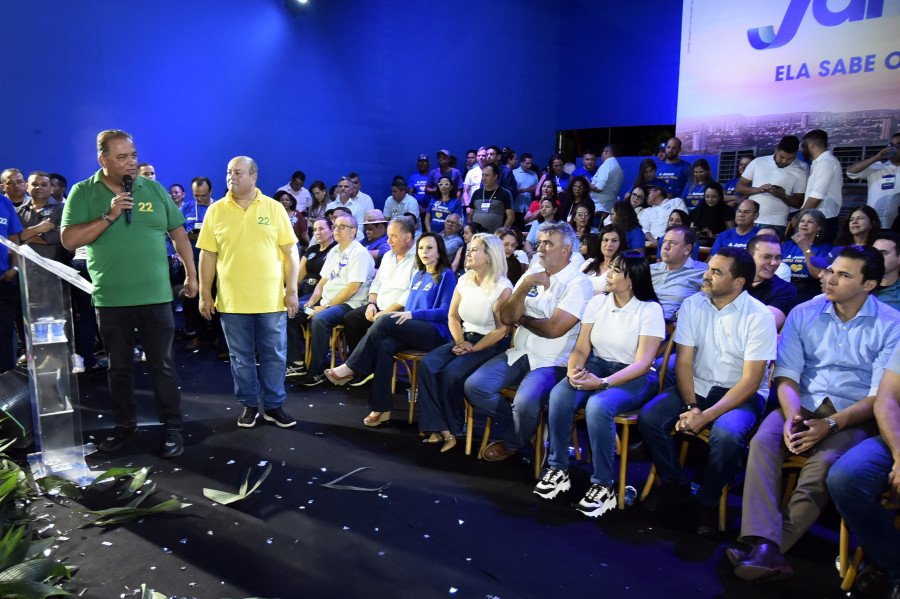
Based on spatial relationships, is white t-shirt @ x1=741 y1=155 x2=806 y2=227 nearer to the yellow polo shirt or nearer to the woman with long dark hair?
the woman with long dark hair

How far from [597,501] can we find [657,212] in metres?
4.20

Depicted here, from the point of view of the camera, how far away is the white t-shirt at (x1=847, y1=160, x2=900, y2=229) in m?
5.40

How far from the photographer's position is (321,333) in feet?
16.2

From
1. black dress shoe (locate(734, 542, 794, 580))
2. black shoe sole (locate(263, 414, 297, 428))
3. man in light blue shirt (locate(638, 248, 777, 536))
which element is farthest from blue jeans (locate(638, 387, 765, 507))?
black shoe sole (locate(263, 414, 297, 428))

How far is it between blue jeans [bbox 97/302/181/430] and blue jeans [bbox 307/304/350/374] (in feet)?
4.62

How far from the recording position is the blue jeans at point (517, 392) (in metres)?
3.33

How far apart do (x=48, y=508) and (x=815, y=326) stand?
357 centimetres

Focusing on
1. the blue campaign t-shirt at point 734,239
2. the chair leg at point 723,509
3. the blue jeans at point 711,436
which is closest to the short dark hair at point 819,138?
the blue campaign t-shirt at point 734,239

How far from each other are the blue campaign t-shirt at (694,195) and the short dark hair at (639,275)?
12.5 ft

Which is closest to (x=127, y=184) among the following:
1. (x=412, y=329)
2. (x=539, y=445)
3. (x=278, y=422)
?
(x=278, y=422)

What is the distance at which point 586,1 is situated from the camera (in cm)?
1099

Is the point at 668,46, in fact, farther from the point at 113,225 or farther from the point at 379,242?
the point at 113,225

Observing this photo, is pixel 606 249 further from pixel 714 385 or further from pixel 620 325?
pixel 714 385

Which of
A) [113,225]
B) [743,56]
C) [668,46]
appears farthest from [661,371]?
[668,46]
